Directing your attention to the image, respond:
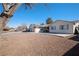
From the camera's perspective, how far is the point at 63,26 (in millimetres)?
3465

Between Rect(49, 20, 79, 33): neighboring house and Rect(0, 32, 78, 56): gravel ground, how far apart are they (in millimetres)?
128

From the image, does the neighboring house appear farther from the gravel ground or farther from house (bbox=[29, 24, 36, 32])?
house (bbox=[29, 24, 36, 32])

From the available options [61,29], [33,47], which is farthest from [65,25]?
[33,47]

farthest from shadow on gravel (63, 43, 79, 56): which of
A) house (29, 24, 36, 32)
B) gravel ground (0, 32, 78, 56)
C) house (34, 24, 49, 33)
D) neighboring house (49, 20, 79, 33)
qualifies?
house (29, 24, 36, 32)

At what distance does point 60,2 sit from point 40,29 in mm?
544

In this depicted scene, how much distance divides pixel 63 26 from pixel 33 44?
572 millimetres

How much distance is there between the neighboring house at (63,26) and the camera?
3449mm

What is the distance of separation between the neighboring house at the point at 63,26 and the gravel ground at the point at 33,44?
128 millimetres

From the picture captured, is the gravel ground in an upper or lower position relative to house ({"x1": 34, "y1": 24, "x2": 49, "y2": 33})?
lower

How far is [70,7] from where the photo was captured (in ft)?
11.4

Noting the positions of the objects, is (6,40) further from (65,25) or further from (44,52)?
(65,25)

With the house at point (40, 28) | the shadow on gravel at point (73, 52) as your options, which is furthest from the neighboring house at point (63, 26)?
the shadow on gravel at point (73, 52)

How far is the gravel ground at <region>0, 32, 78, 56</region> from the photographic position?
3463 millimetres

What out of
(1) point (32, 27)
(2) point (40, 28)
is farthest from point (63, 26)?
(1) point (32, 27)
